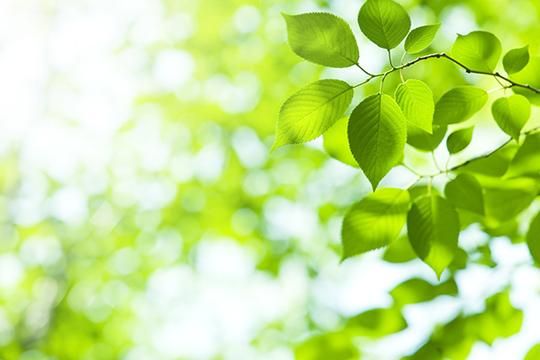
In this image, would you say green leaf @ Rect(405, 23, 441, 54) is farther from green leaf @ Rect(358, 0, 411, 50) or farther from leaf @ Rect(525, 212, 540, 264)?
leaf @ Rect(525, 212, 540, 264)

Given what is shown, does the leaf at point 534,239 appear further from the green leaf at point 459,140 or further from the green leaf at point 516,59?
the green leaf at point 516,59

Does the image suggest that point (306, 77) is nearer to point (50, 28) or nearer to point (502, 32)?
point (502, 32)

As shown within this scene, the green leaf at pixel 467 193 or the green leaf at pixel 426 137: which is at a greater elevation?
the green leaf at pixel 426 137

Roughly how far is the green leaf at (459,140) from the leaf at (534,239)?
212 mm

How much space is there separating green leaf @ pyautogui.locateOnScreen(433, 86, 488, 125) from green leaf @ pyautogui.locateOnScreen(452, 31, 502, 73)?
46mm

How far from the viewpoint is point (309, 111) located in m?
0.51

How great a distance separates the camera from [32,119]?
5.42 m

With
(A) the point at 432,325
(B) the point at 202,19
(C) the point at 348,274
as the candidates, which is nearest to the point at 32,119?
(B) the point at 202,19

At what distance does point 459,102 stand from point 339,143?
9.3 inches

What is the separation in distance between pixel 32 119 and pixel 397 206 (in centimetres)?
641

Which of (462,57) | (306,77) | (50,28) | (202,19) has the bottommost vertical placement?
Result: (50,28)

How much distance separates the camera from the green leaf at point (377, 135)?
0.48 m

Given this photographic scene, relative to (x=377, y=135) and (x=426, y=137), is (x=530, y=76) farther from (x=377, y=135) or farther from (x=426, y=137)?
(x=377, y=135)

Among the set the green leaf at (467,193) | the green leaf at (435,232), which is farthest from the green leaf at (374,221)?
the green leaf at (467,193)
